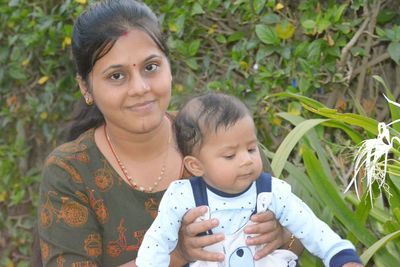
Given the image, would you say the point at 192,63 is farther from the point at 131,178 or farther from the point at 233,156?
the point at 233,156

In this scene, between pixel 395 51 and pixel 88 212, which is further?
pixel 395 51

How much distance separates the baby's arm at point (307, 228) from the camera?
7.43ft

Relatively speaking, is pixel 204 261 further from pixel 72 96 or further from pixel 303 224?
pixel 72 96

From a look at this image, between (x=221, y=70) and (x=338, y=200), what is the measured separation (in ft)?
4.52

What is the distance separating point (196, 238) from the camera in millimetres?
2299

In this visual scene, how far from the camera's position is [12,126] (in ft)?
15.8

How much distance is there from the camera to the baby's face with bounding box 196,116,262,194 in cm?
217

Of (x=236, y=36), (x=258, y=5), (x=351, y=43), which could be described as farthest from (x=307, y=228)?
(x=236, y=36)

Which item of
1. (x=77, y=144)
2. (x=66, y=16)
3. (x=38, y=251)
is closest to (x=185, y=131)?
(x=77, y=144)

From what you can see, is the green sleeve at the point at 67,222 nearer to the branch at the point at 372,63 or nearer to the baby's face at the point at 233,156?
the baby's face at the point at 233,156

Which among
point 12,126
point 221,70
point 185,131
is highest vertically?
point 185,131

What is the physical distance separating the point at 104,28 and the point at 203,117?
1.55 ft

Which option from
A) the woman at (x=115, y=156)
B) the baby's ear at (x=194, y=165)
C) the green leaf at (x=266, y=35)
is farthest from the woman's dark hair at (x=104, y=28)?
the green leaf at (x=266, y=35)

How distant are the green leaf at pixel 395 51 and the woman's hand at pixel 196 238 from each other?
4.10ft
